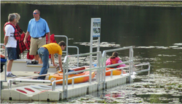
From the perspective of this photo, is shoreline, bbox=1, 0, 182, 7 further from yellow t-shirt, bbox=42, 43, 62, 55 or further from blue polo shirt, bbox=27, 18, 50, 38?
yellow t-shirt, bbox=42, 43, 62, 55

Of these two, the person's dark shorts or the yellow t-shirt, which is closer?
the yellow t-shirt

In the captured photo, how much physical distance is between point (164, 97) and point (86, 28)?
893 inches

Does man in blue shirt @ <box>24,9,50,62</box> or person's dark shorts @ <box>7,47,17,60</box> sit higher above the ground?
man in blue shirt @ <box>24,9,50,62</box>

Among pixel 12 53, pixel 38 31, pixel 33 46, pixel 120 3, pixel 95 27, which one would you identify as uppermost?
pixel 120 3

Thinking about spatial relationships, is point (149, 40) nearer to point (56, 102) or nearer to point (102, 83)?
point (102, 83)

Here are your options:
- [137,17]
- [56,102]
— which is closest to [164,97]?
[56,102]

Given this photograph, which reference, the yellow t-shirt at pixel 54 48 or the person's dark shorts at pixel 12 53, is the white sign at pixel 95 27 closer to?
the yellow t-shirt at pixel 54 48

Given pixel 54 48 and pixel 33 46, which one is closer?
pixel 54 48

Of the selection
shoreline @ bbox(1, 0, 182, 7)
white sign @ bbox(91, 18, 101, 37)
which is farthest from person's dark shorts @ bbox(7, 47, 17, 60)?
shoreline @ bbox(1, 0, 182, 7)

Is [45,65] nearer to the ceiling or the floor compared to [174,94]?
nearer to the ceiling

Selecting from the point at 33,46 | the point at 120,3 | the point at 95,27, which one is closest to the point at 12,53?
the point at 33,46

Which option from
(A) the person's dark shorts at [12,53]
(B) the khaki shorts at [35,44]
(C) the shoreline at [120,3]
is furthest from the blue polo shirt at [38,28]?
(C) the shoreline at [120,3]

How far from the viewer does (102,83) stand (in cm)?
1191

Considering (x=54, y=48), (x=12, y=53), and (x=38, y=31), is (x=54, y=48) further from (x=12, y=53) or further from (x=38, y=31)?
(x=38, y=31)
